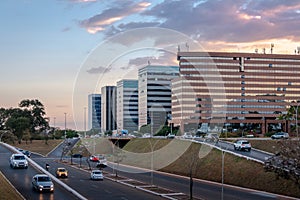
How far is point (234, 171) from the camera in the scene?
188 feet

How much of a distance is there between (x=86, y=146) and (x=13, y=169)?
5754cm

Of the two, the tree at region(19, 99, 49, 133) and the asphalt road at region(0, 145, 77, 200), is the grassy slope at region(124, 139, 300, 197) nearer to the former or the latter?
the asphalt road at region(0, 145, 77, 200)

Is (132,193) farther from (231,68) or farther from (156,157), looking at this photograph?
(231,68)

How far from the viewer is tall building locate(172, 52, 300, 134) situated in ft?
546

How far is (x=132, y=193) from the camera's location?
48875 mm

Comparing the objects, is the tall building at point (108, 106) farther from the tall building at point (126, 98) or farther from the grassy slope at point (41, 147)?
the grassy slope at point (41, 147)

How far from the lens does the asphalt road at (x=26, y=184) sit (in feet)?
142

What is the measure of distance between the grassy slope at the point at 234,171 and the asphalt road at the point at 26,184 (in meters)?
18.3

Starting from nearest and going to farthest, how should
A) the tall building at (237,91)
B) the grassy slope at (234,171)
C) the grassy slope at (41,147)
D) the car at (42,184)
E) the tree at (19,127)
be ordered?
the car at (42,184) → the grassy slope at (234,171) → the grassy slope at (41,147) → the tree at (19,127) → the tall building at (237,91)

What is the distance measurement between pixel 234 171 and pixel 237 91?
134521 millimetres

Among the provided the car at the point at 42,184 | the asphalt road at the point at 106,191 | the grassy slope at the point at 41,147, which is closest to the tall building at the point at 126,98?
the asphalt road at the point at 106,191

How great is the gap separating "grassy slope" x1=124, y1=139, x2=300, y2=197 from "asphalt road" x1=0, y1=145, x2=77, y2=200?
721 inches

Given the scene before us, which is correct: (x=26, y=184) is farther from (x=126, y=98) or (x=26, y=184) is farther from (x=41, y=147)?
(x=41, y=147)

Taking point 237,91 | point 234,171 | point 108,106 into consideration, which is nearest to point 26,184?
point 234,171
